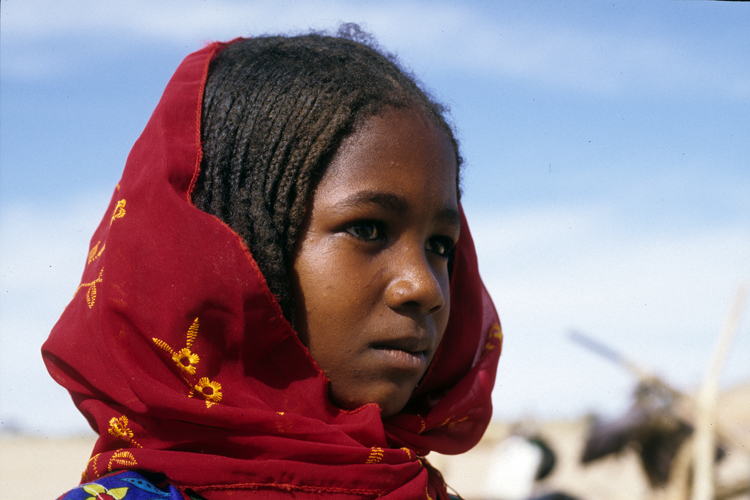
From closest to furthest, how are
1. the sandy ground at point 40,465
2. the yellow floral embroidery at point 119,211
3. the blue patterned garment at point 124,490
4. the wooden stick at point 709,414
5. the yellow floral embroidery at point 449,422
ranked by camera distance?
1. the blue patterned garment at point 124,490
2. the yellow floral embroidery at point 119,211
3. the yellow floral embroidery at point 449,422
4. the wooden stick at point 709,414
5. the sandy ground at point 40,465

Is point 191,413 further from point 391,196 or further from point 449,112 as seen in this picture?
point 449,112

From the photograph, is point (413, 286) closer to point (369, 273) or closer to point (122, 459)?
point (369, 273)

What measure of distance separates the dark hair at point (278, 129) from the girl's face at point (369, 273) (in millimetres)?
49

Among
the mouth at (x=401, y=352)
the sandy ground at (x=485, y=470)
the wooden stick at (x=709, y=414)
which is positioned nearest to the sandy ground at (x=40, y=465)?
the sandy ground at (x=485, y=470)

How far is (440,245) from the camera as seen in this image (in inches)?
81.7

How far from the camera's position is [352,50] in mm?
2115

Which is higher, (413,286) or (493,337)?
(413,286)

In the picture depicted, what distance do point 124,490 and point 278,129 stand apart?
0.99 meters

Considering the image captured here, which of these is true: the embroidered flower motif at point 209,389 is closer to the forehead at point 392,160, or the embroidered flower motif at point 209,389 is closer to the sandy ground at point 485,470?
the forehead at point 392,160

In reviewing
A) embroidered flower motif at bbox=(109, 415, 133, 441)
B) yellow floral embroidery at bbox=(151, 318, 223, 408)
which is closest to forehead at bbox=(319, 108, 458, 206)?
yellow floral embroidery at bbox=(151, 318, 223, 408)

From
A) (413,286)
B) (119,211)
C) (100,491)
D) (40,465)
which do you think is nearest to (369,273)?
(413,286)

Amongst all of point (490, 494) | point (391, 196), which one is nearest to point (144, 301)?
point (391, 196)

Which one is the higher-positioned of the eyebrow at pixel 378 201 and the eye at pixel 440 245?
the eyebrow at pixel 378 201

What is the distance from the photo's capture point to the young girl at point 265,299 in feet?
5.49
